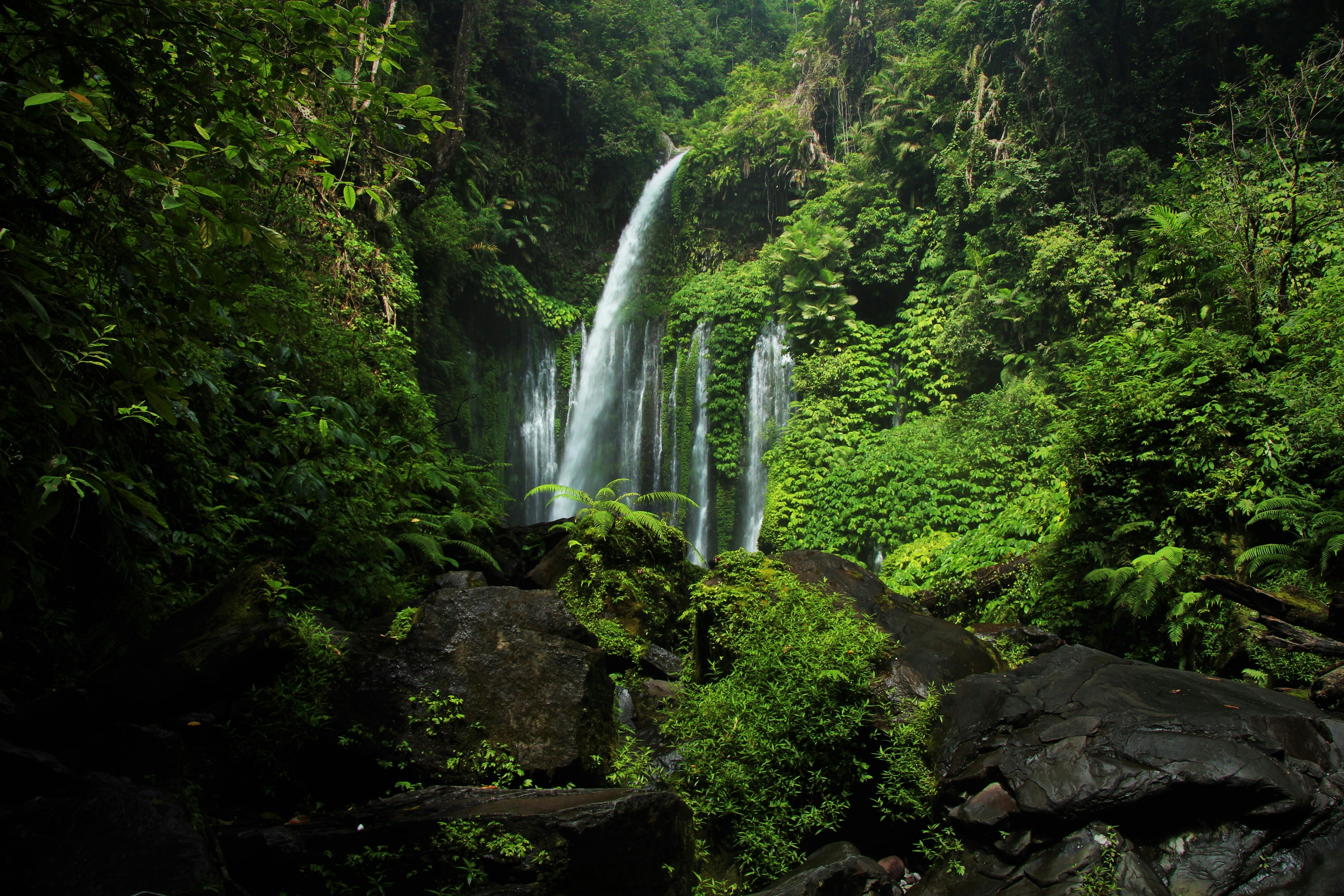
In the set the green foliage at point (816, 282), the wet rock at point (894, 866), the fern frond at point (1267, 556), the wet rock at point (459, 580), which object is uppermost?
the green foliage at point (816, 282)

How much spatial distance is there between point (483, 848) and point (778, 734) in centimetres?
216

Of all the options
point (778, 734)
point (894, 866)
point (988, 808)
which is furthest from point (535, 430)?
point (988, 808)

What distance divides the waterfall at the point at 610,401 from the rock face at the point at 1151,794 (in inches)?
500

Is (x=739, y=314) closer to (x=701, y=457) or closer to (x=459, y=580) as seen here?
(x=701, y=457)

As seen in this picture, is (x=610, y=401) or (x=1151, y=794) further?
(x=610, y=401)

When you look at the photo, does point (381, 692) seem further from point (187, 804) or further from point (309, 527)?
point (309, 527)

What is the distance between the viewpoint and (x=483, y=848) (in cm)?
313

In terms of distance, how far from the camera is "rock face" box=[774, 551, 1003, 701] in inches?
221

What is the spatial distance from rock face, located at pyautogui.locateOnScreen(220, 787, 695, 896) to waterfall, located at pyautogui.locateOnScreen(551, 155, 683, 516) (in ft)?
43.5

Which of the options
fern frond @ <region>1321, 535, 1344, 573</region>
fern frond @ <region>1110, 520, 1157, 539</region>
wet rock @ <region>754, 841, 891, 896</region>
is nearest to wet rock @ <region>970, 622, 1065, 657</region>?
fern frond @ <region>1110, 520, 1157, 539</region>

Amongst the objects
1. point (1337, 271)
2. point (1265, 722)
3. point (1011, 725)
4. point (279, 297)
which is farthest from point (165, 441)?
point (1337, 271)

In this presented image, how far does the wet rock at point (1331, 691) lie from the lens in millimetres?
4379

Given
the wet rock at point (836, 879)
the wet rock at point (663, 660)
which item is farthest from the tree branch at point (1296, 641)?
the wet rock at point (663, 660)

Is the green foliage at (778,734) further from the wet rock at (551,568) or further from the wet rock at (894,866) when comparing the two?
the wet rock at (551,568)
